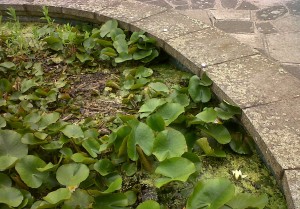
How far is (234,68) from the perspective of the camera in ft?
6.86

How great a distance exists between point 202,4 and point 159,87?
1.63 metres

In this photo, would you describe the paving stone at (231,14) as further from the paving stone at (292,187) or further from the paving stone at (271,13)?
the paving stone at (292,187)

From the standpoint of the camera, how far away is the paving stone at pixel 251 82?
1.86 meters

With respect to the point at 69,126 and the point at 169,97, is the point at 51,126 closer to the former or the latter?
the point at 69,126

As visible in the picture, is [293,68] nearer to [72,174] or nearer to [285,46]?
[285,46]

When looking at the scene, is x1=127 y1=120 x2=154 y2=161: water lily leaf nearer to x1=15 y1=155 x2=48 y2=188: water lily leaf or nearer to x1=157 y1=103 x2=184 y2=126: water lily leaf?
x1=157 y1=103 x2=184 y2=126: water lily leaf

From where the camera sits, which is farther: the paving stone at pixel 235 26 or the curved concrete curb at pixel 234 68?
the paving stone at pixel 235 26

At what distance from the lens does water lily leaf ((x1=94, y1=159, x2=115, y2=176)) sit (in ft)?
5.28

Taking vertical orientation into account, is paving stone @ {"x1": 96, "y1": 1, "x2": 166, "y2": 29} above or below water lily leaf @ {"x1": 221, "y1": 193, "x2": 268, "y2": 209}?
above

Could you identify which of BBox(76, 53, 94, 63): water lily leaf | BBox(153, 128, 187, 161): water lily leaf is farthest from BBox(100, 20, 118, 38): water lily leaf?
BBox(153, 128, 187, 161): water lily leaf

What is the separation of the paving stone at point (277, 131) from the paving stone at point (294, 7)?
1690 mm

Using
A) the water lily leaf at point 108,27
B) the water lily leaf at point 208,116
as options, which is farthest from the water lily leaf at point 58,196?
the water lily leaf at point 108,27

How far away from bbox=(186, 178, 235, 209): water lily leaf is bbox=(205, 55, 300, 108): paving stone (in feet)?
1.69

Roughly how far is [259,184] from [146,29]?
4.29 feet
